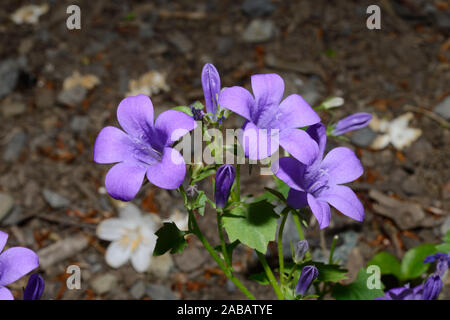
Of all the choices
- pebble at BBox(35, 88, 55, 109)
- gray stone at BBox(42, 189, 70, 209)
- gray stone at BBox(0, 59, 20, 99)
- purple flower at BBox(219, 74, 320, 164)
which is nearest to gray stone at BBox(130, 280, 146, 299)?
gray stone at BBox(42, 189, 70, 209)

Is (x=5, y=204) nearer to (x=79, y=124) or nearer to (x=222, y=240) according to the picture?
(x=79, y=124)

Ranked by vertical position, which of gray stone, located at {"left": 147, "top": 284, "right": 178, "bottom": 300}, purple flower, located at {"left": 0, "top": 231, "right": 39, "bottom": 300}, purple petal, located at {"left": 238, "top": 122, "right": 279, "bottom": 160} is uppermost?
purple petal, located at {"left": 238, "top": 122, "right": 279, "bottom": 160}

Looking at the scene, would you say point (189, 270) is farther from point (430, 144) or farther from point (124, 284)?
point (430, 144)

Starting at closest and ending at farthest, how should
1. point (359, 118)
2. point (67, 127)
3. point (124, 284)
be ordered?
point (359, 118) → point (124, 284) → point (67, 127)

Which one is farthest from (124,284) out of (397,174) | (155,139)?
(397,174)

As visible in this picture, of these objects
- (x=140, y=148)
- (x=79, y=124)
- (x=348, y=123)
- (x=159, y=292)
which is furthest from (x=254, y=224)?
(x=79, y=124)

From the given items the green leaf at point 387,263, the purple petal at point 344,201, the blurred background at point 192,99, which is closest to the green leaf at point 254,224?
the purple petal at point 344,201

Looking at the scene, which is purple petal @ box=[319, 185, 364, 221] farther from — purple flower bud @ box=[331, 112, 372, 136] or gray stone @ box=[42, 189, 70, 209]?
gray stone @ box=[42, 189, 70, 209]
